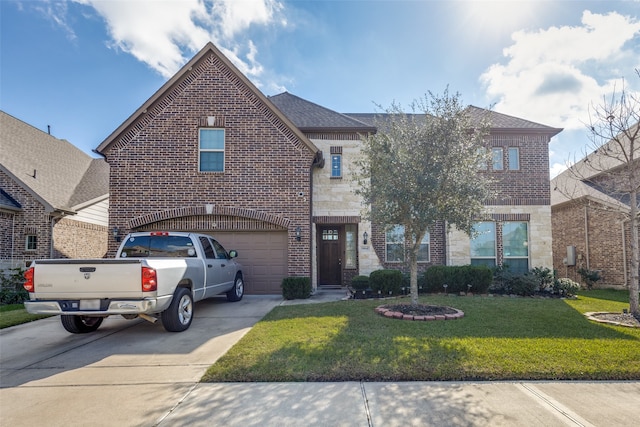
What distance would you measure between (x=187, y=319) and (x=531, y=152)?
44.0 feet

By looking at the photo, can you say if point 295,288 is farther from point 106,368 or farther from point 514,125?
point 514,125

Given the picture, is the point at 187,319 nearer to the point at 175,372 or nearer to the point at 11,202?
the point at 175,372

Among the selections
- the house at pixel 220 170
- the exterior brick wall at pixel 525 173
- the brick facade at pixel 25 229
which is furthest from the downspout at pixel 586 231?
the brick facade at pixel 25 229

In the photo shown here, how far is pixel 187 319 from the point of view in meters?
7.02

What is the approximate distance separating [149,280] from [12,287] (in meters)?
10.3

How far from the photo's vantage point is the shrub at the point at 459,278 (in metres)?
11.1

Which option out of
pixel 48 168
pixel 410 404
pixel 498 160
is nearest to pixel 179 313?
pixel 410 404

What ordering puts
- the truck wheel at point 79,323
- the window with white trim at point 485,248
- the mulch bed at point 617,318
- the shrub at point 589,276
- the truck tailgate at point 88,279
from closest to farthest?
the truck tailgate at point 88,279 → the truck wheel at point 79,323 → the mulch bed at point 617,318 → the window with white trim at point 485,248 → the shrub at point 589,276

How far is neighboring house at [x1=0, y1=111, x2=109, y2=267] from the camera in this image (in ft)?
42.3

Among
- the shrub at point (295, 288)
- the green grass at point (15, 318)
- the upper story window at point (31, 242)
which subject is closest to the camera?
the green grass at point (15, 318)

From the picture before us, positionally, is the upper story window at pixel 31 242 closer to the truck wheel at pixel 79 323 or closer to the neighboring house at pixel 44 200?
the neighboring house at pixel 44 200

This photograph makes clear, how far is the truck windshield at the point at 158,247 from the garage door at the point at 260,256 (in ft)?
11.6

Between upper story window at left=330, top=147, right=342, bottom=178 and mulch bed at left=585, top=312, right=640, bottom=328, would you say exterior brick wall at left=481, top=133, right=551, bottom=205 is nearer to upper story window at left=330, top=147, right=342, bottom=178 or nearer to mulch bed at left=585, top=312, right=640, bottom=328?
upper story window at left=330, top=147, right=342, bottom=178

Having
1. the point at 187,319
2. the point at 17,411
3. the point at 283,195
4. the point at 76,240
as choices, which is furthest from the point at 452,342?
the point at 76,240
